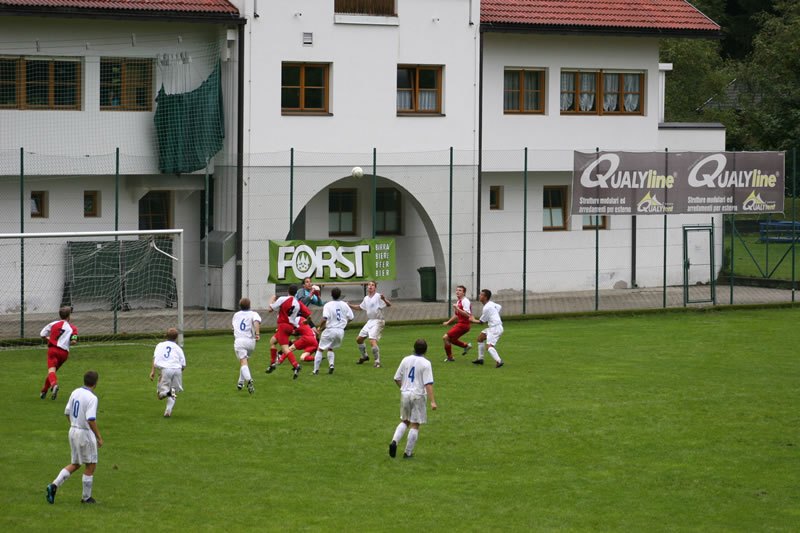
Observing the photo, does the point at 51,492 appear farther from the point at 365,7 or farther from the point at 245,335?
the point at 365,7

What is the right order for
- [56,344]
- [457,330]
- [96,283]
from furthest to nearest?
[96,283] < [457,330] < [56,344]

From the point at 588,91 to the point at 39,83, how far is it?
16.0m

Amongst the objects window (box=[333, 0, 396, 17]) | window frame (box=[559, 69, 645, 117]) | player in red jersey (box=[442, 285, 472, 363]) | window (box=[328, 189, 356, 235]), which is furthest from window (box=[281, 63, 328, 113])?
player in red jersey (box=[442, 285, 472, 363])

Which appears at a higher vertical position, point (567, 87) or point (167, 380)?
point (567, 87)

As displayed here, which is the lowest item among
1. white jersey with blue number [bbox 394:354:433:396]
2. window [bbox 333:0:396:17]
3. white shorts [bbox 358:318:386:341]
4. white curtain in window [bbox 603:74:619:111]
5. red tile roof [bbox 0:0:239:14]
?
white jersey with blue number [bbox 394:354:433:396]

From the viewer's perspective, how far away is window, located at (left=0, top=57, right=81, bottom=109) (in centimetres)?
3058

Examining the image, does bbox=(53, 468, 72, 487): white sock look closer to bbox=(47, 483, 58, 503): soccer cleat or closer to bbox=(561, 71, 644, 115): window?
bbox=(47, 483, 58, 503): soccer cleat

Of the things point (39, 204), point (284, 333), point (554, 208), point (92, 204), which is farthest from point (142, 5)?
point (554, 208)

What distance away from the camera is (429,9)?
3444 cm

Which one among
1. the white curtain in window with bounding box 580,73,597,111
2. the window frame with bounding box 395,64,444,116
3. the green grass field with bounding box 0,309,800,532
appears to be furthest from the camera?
the white curtain in window with bounding box 580,73,597,111

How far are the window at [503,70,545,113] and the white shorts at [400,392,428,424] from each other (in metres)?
20.5

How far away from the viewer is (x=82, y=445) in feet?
48.5

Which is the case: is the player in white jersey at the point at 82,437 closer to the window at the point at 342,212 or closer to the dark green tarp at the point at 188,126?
the dark green tarp at the point at 188,126

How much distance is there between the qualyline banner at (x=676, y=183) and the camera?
33.7 metres
